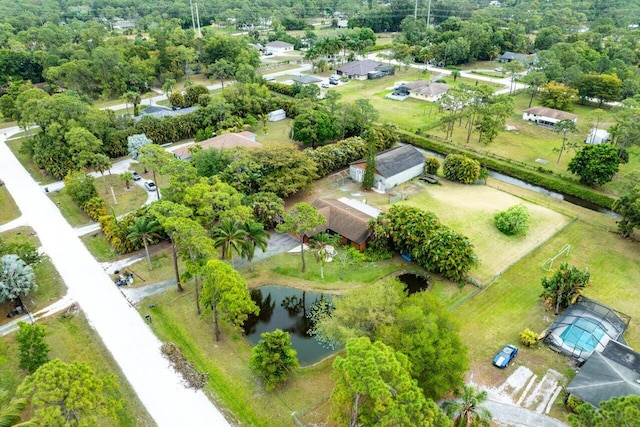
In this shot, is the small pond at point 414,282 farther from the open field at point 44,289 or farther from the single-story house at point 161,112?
the single-story house at point 161,112

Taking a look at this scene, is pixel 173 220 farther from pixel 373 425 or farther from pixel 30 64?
pixel 30 64

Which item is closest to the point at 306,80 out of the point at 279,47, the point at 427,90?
the point at 427,90

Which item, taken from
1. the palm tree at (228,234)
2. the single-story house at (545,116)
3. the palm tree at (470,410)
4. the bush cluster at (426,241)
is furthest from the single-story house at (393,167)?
the palm tree at (470,410)

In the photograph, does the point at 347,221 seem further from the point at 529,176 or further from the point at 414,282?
the point at 529,176

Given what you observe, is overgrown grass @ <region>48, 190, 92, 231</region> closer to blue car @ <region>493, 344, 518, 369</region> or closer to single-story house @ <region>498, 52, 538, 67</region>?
blue car @ <region>493, 344, 518, 369</region>

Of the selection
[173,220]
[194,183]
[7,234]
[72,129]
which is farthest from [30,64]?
[173,220]

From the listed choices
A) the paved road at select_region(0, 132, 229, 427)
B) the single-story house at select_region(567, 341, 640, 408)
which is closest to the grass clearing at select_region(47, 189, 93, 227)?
the paved road at select_region(0, 132, 229, 427)

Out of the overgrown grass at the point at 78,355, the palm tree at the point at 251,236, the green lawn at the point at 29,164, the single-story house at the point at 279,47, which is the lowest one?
the overgrown grass at the point at 78,355
